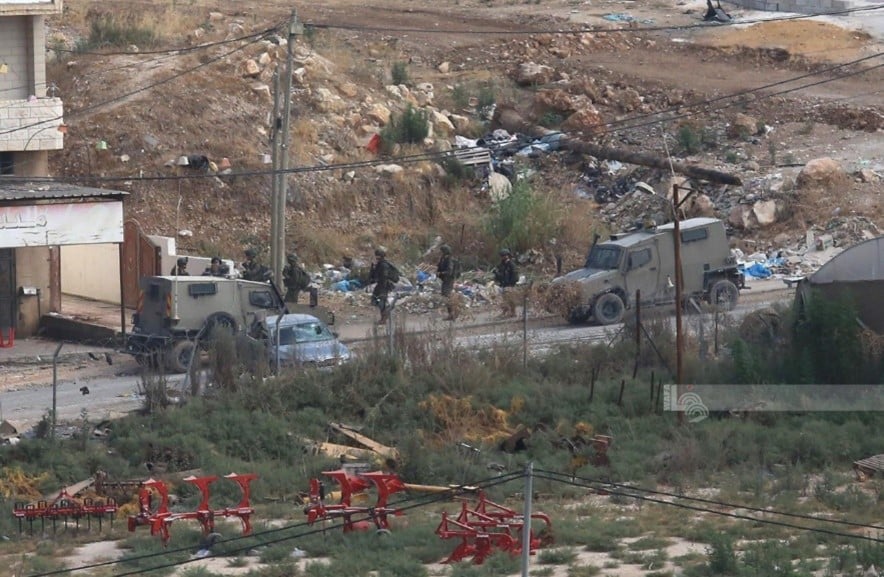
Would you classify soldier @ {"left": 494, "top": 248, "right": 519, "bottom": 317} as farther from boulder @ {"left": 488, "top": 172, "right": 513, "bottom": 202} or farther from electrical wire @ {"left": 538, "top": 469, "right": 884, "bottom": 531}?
electrical wire @ {"left": 538, "top": 469, "right": 884, "bottom": 531}

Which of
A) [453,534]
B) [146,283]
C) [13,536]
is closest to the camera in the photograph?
[453,534]

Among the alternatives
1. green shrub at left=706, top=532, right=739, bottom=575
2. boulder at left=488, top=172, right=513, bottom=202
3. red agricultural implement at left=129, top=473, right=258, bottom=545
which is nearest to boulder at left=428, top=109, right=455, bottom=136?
boulder at left=488, top=172, right=513, bottom=202

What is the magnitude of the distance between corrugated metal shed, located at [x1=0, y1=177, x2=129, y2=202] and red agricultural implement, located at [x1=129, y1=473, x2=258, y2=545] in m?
13.0

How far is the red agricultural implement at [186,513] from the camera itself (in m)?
20.1

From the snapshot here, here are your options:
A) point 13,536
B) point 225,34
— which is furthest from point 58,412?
point 225,34

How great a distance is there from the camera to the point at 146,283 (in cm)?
2980

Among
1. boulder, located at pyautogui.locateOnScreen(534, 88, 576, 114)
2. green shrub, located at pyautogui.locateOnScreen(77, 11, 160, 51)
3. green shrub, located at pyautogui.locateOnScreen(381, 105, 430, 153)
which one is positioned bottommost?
green shrub, located at pyautogui.locateOnScreen(381, 105, 430, 153)

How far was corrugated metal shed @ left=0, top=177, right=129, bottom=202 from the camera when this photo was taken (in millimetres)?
33031

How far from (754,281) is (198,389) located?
13.1 meters

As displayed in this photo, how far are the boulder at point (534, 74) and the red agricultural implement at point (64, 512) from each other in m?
28.4

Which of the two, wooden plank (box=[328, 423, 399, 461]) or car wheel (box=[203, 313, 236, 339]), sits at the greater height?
car wheel (box=[203, 313, 236, 339])

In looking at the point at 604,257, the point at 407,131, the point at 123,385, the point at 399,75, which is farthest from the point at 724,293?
the point at 399,75

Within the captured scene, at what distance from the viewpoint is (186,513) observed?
69.3 ft

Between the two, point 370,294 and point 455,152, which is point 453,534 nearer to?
point 370,294
